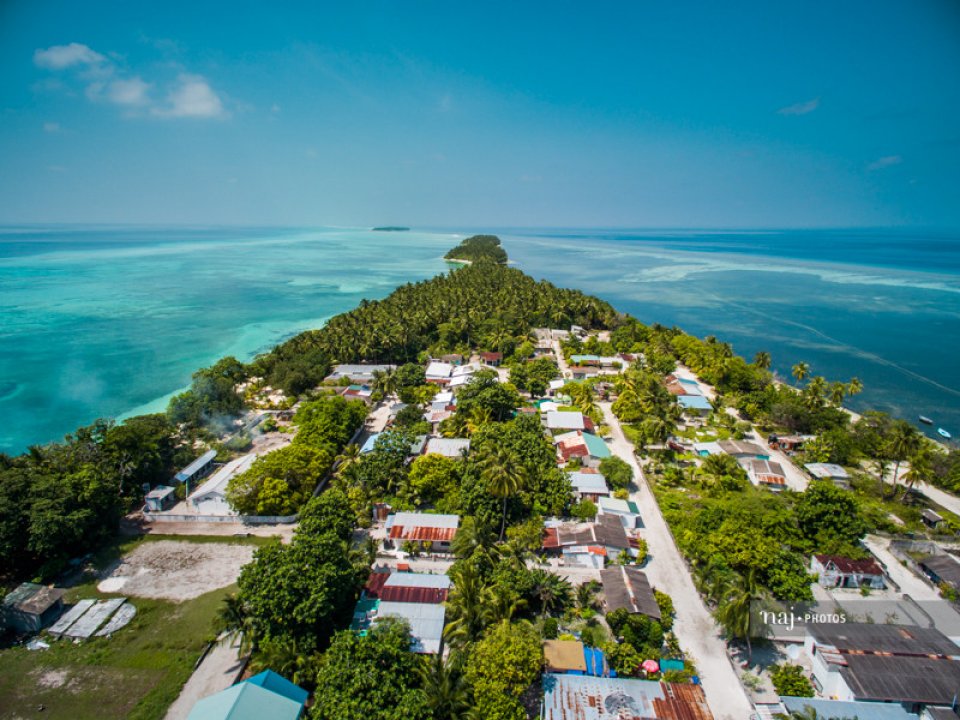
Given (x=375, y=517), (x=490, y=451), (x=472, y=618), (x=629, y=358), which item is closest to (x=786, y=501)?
(x=490, y=451)

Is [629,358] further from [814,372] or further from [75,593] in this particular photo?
[75,593]

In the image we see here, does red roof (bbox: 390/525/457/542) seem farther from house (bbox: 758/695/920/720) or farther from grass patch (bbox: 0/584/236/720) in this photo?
house (bbox: 758/695/920/720)

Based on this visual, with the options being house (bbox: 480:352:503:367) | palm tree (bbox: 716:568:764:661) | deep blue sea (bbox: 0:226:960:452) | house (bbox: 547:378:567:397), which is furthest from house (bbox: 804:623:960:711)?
house (bbox: 480:352:503:367)

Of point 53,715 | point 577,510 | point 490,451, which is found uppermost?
point 490,451

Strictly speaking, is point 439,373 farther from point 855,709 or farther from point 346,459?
point 855,709

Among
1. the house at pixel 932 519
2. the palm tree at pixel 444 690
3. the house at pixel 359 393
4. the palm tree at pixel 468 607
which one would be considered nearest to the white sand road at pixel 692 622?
the palm tree at pixel 468 607

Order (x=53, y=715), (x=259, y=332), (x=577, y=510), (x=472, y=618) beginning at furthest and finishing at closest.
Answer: (x=259, y=332)
(x=577, y=510)
(x=472, y=618)
(x=53, y=715)
